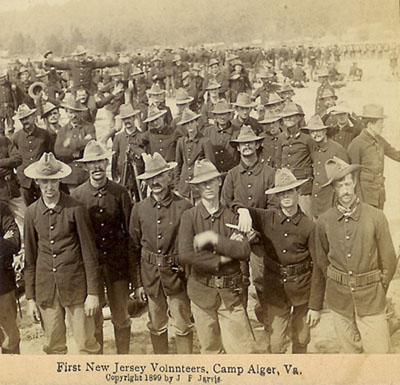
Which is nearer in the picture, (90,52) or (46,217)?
(46,217)

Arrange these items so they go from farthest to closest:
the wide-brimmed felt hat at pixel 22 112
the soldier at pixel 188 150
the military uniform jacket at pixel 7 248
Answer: the wide-brimmed felt hat at pixel 22 112 < the soldier at pixel 188 150 < the military uniform jacket at pixel 7 248

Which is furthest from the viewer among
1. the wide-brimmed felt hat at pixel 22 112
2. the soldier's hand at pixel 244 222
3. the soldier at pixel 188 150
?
the wide-brimmed felt hat at pixel 22 112

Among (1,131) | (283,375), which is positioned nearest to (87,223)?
(1,131)

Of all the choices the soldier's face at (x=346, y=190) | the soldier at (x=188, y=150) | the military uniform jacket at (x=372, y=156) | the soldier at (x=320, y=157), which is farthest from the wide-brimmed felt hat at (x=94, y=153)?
the military uniform jacket at (x=372, y=156)

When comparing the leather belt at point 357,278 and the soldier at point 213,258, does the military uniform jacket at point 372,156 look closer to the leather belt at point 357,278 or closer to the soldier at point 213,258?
the leather belt at point 357,278

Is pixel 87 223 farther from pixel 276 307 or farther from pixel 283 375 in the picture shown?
pixel 283 375

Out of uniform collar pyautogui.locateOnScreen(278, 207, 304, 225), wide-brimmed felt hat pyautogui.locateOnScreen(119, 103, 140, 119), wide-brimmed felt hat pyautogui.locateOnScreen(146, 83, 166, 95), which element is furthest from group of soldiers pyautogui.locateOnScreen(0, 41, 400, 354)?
wide-brimmed felt hat pyautogui.locateOnScreen(146, 83, 166, 95)

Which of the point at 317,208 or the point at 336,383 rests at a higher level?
the point at 317,208

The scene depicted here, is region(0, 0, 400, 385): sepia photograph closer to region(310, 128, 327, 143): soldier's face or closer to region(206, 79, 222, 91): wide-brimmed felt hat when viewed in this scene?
region(310, 128, 327, 143): soldier's face
